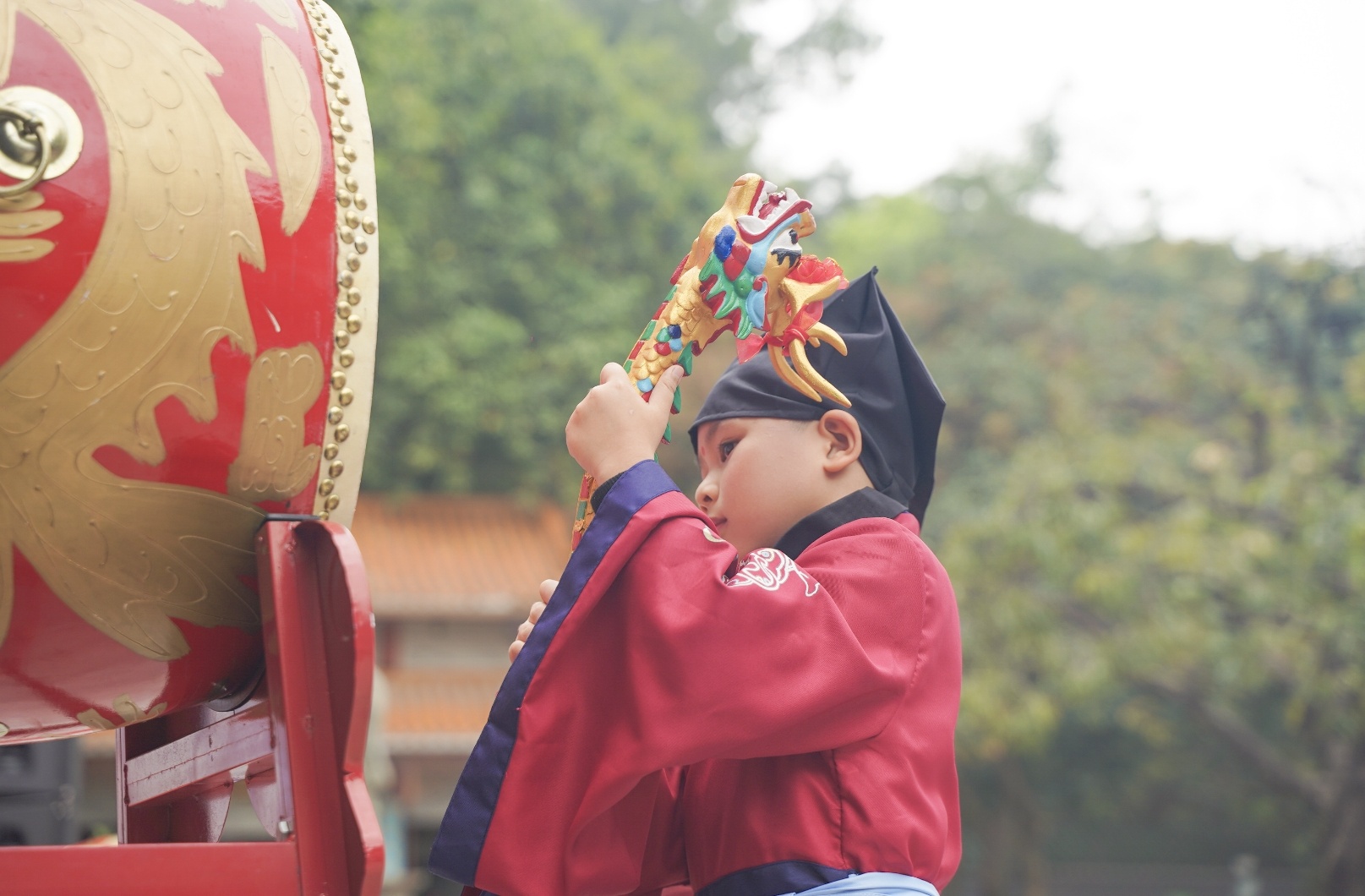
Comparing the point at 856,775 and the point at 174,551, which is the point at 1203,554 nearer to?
the point at 856,775

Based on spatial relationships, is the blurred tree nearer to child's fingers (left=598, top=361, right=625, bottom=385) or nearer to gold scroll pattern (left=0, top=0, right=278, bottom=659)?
child's fingers (left=598, top=361, right=625, bottom=385)

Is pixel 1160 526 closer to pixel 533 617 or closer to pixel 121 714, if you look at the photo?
pixel 533 617

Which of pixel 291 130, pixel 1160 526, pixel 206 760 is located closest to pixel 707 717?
pixel 206 760

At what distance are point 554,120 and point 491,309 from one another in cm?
204

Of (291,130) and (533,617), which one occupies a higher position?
(291,130)

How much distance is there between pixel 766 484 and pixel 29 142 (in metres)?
1.00

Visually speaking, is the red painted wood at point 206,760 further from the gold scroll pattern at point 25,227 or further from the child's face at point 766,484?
the child's face at point 766,484

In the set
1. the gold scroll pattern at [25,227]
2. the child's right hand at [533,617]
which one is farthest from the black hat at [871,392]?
the gold scroll pattern at [25,227]

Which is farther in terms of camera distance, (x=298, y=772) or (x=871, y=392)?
(x=871, y=392)

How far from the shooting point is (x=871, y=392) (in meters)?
1.89

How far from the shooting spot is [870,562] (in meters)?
1.68

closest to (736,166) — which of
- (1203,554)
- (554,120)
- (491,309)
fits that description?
(554,120)

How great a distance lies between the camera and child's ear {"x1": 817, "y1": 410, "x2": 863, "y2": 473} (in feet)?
5.99

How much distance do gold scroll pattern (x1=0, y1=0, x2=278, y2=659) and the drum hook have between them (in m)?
0.05
